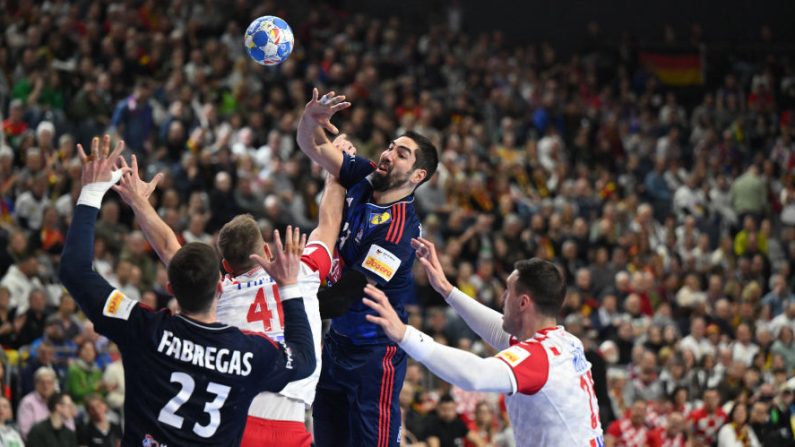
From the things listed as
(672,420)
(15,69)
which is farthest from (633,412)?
(15,69)

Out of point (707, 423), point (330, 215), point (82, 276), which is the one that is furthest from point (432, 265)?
point (707, 423)

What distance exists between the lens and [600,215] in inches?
899

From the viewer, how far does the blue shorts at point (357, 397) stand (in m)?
A: 7.91

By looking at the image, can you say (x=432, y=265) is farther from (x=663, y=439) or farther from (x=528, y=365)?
(x=663, y=439)

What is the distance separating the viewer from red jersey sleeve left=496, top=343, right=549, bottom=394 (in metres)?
6.16

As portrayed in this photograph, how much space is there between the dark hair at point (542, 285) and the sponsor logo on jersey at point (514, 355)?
417 millimetres

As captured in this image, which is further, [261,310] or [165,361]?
[261,310]

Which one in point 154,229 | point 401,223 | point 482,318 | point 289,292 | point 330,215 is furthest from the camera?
point 401,223

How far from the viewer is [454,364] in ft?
19.6

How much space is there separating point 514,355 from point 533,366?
122 millimetres

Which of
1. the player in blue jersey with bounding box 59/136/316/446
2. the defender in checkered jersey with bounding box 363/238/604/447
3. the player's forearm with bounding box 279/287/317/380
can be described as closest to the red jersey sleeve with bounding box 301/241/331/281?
the defender in checkered jersey with bounding box 363/238/604/447

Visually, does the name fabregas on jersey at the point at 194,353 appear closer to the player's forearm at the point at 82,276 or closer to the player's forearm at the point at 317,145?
the player's forearm at the point at 82,276

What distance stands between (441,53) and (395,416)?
19925 millimetres

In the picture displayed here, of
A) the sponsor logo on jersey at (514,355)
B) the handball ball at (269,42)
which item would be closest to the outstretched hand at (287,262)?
the sponsor logo on jersey at (514,355)
